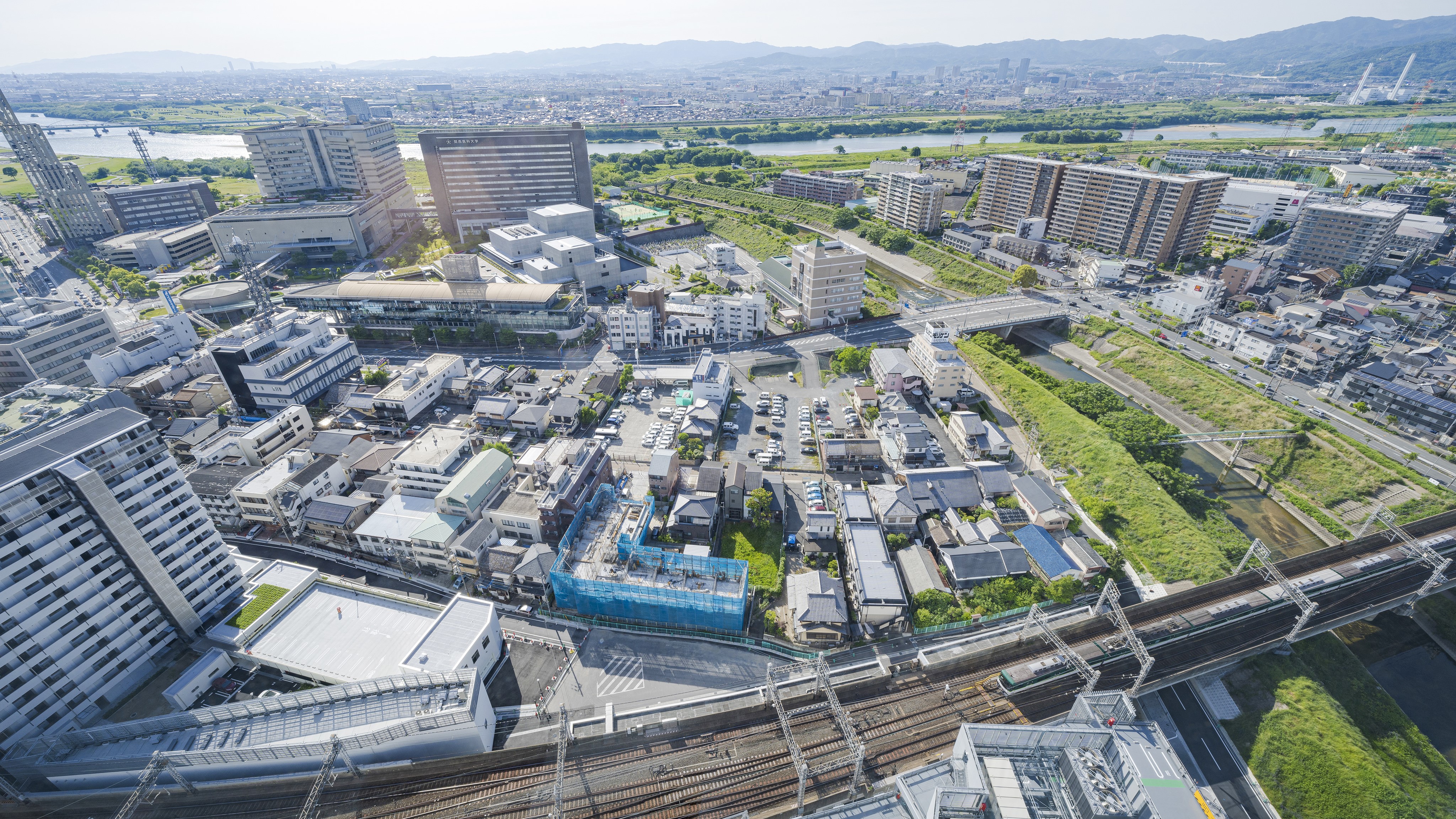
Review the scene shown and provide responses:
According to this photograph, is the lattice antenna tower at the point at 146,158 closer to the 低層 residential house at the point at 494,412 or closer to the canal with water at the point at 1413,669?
the 低層 residential house at the point at 494,412

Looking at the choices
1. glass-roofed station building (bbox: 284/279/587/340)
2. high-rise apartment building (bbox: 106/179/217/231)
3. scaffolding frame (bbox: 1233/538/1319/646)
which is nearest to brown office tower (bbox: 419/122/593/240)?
glass-roofed station building (bbox: 284/279/587/340)

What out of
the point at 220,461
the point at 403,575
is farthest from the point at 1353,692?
the point at 220,461

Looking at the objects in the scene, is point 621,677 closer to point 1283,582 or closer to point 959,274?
point 1283,582

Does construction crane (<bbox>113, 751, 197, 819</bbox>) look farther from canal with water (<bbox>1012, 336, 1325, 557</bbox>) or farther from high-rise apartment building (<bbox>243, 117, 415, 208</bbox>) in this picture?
high-rise apartment building (<bbox>243, 117, 415, 208</bbox>)

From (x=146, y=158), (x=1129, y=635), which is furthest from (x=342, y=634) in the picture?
(x=146, y=158)

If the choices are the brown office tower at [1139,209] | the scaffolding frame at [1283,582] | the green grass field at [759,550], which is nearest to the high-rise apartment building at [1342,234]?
the brown office tower at [1139,209]

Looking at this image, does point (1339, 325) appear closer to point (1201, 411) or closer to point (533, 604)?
point (1201, 411)
